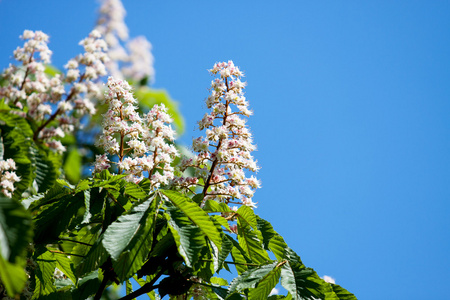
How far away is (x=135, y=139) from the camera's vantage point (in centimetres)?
226

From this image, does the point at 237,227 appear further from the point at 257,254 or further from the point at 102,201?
the point at 102,201

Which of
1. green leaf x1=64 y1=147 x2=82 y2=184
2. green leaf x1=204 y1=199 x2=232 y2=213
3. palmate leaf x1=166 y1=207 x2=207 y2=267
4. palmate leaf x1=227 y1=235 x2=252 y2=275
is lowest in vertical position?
palmate leaf x1=166 y1=207 x2=207 y2=267

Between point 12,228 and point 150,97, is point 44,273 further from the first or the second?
point 150,97

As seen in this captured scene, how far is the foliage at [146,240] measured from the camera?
163cm

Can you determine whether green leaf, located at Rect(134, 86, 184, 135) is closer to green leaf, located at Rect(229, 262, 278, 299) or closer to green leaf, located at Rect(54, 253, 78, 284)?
green leaf, located at Rect(54, 253, 78, 284)

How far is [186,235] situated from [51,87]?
2706 millimetres

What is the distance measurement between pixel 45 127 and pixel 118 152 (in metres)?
1.53

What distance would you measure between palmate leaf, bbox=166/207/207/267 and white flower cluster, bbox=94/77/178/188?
1.74ft

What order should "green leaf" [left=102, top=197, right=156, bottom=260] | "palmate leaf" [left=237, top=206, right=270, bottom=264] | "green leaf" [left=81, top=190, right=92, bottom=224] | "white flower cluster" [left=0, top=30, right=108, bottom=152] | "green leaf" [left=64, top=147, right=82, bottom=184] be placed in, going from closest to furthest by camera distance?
1. "green leaf" [left=102, top=197, right=156, bottom=260]
2. "green leaf" [left=81, top=190, right=92, bottom=224]
3. "palmate leaf" [left=237, top=206, right=270, bottom=264]
4. "green leaf" [left=64, top=147, right=82, bottom=184]
5. "white flower cluster" [left=0, top=30, right=108, bottom=152]

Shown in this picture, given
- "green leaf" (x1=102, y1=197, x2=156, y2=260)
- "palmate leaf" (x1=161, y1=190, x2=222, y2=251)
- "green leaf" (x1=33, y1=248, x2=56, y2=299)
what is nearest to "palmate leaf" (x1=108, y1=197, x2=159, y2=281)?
"green leaf" (x1=102, y1=197, x2=156, y2=260)

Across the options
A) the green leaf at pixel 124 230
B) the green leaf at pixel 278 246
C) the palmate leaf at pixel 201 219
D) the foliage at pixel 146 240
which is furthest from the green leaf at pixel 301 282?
the green leaf at pixel 124 230

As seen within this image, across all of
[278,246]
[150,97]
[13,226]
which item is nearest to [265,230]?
[278,246]

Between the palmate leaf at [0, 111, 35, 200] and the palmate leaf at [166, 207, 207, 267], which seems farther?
the palmate leaf at [0, 111, 35, 200]

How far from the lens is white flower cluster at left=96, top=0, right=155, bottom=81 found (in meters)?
4.15
